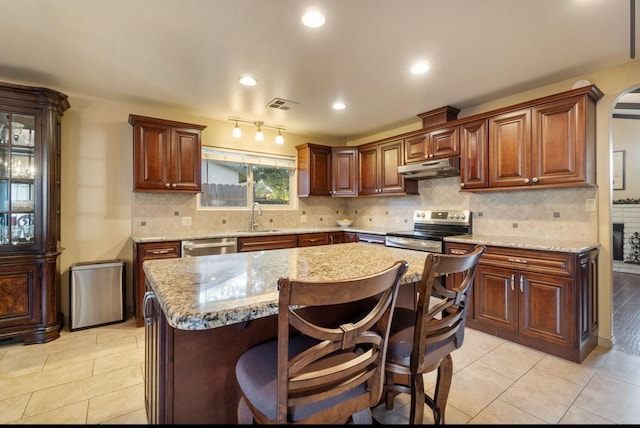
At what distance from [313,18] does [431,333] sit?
203 centimetres

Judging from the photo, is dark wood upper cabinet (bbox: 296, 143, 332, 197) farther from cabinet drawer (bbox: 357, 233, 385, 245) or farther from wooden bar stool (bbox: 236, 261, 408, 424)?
wooden bar stool (bbox: 236, 261, 408, 424)

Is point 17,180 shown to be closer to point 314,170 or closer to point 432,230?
point 314,170

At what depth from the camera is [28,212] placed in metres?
2.81

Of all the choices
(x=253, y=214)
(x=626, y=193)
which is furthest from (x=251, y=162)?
(x=626, y=193)

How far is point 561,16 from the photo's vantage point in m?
1.98

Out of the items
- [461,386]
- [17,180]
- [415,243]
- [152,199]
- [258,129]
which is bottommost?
[461,386]

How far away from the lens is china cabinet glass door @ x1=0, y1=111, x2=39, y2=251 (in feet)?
9.01

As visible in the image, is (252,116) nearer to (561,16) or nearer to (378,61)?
(378,61)

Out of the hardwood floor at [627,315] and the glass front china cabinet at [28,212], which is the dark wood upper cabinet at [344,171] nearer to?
the hardwood floor at [627,315]

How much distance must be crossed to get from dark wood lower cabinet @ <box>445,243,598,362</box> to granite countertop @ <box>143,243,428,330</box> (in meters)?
1.40

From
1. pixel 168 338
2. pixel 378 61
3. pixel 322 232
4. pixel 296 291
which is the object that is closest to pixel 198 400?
pixel 168 338

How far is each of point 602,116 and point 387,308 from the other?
313 centimetres

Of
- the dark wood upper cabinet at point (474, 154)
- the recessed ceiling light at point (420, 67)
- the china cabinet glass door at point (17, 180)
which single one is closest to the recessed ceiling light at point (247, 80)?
the recessed ceiling light at point (420, 67)

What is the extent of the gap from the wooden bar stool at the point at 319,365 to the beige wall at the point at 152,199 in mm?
2876
